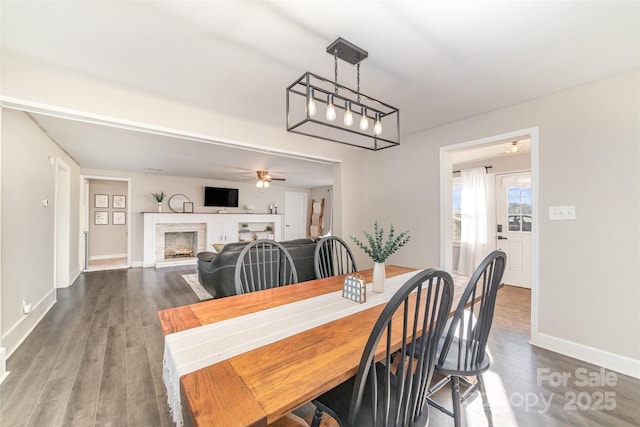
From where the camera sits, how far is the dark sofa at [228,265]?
3.28m

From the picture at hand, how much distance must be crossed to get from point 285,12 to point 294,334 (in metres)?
1.64

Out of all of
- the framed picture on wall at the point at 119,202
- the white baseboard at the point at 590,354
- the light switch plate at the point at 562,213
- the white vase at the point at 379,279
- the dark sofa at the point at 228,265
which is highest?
the framed picture on wall at the point at 119,202

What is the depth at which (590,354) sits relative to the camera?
221 cm

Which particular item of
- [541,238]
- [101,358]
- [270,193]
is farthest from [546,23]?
[270,193]

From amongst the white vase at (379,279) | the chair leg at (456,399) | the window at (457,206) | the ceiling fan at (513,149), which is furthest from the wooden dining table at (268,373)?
the window at (457,206)

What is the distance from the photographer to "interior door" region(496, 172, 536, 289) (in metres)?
4.36

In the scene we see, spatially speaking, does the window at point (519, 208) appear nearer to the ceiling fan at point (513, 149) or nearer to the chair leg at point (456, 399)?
the ceiling fan at point (513, 149)

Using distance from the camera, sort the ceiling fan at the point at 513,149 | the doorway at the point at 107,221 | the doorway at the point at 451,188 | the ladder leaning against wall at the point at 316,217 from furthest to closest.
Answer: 1. the ladder leaning against wall at the point at 316,217
2. the doorway at the point at 107,221
3. the ceiling fan at the point at 513,149
4. the doorway at the point at 451,188

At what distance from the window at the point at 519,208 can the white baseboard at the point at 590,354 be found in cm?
251

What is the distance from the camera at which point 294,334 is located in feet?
3.77

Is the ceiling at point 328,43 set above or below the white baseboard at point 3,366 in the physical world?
above

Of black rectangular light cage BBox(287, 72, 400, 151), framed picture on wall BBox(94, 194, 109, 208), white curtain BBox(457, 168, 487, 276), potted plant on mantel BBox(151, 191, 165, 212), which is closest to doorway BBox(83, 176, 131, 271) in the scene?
framed picture on wall BBox(94, 194, 109, 208)

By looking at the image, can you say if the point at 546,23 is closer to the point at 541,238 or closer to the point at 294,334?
the point at 541,238

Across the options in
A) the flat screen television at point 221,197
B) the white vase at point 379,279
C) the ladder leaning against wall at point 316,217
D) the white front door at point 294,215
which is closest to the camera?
the white vase at point 379,279
